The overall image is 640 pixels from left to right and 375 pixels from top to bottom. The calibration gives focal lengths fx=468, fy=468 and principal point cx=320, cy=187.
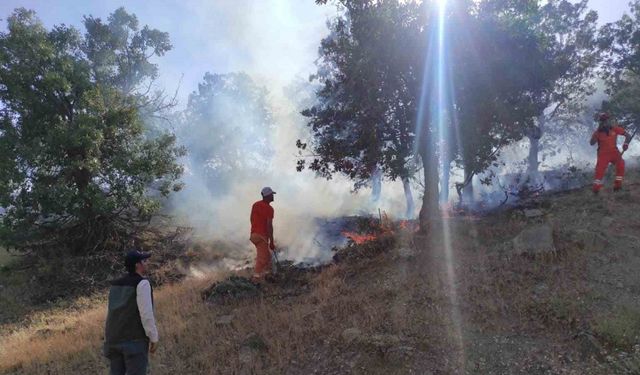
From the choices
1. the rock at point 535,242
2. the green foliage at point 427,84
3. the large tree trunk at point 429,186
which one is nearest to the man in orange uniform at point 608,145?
the green foliage at point 427,84

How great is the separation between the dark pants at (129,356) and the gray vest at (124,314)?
0.17 feet

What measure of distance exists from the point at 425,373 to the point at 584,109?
24.9 metres

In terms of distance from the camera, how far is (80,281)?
515 inches

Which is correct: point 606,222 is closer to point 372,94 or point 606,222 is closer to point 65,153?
point 372,94

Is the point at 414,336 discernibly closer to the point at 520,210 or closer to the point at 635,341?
the point at 635,341

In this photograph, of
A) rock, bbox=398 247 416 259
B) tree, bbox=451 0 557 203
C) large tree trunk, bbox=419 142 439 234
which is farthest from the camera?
large tree trunk, bbox=419 142 439 234

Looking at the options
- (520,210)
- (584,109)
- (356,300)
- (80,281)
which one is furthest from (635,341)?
(584,109)

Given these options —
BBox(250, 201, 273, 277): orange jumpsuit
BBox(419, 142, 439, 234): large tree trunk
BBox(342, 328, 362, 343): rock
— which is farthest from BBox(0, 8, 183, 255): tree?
BBox(342, 328, 362, 343): rock

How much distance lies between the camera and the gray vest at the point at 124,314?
426 centimetres

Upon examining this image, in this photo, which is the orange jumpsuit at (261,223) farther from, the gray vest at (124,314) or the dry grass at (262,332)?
the gray vest at (124,314)

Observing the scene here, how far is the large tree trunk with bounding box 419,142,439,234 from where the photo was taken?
952cm

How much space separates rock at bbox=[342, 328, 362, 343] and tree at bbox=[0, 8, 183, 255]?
1026 cm

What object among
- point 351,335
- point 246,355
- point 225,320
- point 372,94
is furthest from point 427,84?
point 246,355

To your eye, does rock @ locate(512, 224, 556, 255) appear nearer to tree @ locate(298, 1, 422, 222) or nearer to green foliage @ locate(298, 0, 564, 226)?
green foliage @ locate(298, 0, 564, 226)
